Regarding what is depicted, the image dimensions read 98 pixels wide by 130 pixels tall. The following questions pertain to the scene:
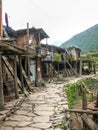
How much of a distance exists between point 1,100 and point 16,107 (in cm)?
109

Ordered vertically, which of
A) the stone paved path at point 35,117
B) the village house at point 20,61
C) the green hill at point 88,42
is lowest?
the stone paved path at point 35,117

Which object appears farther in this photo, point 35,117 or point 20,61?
point 20,61

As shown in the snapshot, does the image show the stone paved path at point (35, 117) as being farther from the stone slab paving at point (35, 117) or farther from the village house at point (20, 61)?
the village house at point (20, 61)

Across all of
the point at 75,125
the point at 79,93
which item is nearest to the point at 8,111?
the point at 75,125

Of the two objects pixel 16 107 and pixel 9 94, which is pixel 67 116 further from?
pixel 9 94

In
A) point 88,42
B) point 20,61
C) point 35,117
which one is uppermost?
point 88,42

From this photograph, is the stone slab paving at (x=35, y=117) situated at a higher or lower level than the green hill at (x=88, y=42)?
lower

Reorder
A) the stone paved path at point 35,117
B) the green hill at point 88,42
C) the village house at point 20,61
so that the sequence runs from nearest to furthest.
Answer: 1. the stone paved path at point 35,117
2. the village house at point 20,61
3. the green hill at point 88,42

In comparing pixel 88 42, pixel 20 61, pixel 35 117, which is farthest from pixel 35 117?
pixel 88 42

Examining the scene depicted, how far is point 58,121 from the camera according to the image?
8.49 metres

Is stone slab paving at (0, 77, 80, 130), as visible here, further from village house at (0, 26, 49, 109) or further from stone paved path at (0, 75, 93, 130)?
village house at (0, 26, 49, 109)

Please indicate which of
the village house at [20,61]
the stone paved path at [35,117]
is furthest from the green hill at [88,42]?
the stone paved path at [35,117]

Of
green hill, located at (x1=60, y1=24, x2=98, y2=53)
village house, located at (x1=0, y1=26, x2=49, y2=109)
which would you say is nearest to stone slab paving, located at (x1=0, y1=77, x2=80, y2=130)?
village house, located at (x1=0, y1=26, x2=49, y2=109)

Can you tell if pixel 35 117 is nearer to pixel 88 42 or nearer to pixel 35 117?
pixel 35 117
